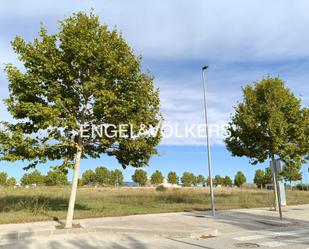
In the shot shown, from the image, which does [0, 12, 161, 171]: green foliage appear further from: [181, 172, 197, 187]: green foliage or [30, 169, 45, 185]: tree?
[181, 172, 197, 187]: green foliage

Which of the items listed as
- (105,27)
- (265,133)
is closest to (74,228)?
(105,27)

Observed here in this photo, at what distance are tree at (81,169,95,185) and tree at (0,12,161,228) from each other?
7722 centimetres

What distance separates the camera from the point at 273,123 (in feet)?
65.1

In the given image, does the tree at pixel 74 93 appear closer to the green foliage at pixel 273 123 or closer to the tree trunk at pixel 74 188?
the tree trunk at pixel 74 188

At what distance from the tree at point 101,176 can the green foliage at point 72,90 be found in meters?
81.0

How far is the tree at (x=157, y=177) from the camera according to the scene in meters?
94.8

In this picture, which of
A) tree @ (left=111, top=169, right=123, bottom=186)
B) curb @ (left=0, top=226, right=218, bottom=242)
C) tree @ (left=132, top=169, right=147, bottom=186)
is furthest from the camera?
tree @ (left=111, top=169, right=123, bottom=186)

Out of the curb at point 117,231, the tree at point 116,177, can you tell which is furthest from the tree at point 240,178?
the curb at point 117,231

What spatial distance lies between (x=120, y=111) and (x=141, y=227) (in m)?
4.44

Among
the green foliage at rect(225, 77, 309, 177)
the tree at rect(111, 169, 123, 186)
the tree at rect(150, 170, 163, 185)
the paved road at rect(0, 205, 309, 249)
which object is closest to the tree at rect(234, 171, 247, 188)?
the tree at rect(150, 170, 163, 185)

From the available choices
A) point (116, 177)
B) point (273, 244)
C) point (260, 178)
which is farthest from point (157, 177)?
point (273, 244)

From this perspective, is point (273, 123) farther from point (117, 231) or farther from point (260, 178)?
point (260, 178)

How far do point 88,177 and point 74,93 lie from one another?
7905 centimetres

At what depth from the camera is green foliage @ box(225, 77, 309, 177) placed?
20188 millimetres
